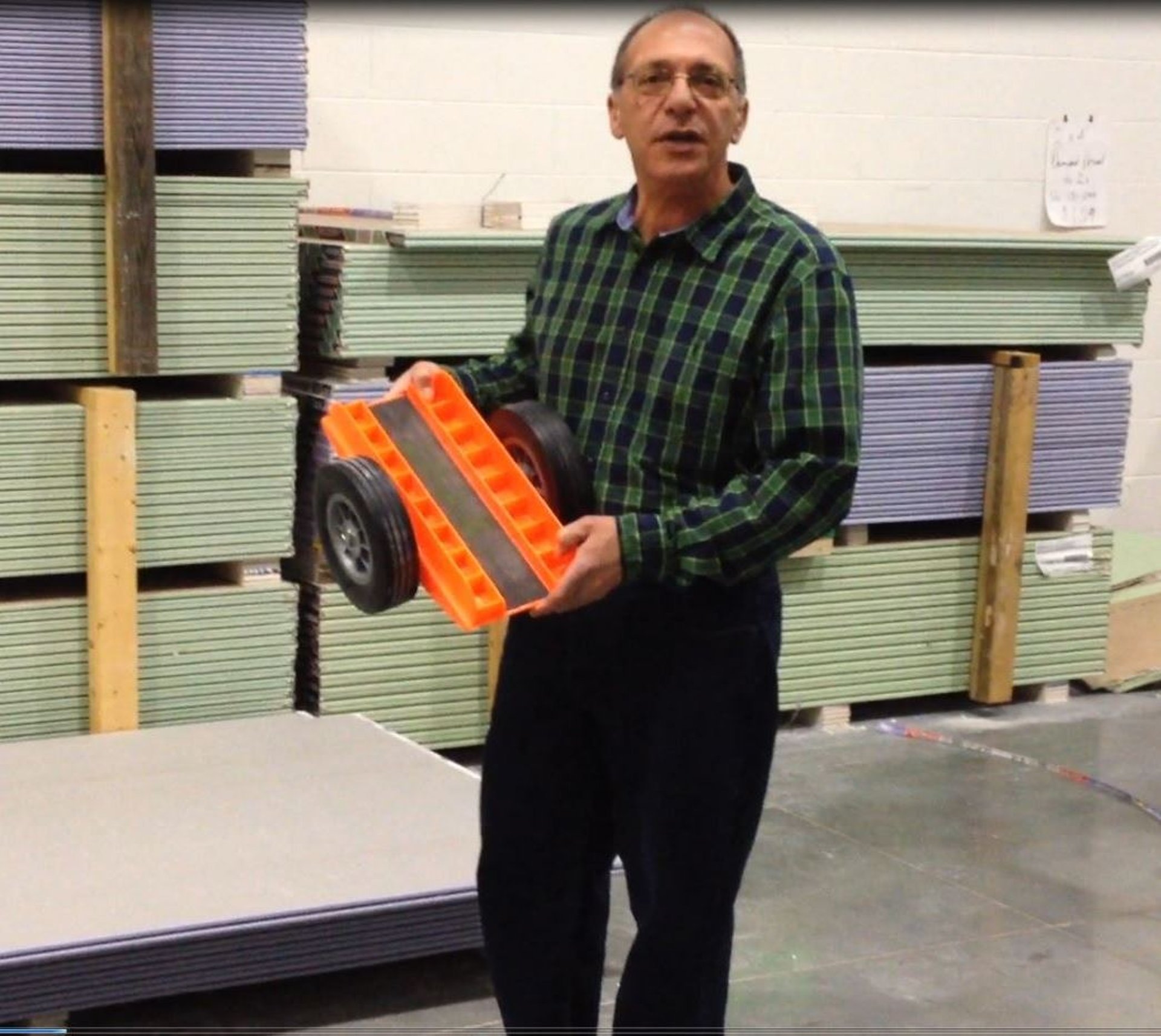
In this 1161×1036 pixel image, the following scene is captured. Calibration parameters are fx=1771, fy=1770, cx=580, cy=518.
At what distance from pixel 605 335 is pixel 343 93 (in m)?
3.40

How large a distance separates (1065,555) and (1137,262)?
995 millimetres

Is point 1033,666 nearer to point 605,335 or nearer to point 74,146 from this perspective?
point 74,146

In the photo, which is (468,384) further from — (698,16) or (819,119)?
(819,119)

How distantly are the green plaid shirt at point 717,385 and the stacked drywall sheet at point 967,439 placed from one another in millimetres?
3115

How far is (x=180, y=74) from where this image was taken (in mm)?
4434

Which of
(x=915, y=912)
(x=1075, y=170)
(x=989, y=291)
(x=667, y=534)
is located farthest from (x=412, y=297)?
(x=1075, y=170)

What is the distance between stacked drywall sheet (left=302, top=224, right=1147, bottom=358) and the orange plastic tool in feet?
6.60

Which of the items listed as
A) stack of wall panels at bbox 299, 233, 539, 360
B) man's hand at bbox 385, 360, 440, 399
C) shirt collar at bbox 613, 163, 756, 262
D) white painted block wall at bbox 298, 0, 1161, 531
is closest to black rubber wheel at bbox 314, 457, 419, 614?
man's hand at bbox 385, 360, 440, 399

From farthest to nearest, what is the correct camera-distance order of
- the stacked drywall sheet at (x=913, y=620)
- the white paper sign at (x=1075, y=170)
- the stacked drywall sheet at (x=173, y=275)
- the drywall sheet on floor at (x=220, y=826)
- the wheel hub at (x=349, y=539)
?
the white paper sign at (x=1075, y=170), the stacked drywall sheet at (x=913, y=620), the stacked drywall sheet at (x=173, y=275), the drywall sheet on floor at (x=220, y=826), the wheel hub at (x=349, y=539)

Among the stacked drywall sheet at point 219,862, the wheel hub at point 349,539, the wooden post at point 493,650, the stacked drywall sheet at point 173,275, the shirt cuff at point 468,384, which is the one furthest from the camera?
the wooden post at point 493,650

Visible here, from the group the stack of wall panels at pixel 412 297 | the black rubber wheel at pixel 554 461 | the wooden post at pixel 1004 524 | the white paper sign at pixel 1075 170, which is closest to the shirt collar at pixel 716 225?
the black rubber wheel at pixel 554 461

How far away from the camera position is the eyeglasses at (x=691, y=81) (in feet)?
7.55

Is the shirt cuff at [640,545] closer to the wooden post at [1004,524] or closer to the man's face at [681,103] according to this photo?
the man's face at [681,103]

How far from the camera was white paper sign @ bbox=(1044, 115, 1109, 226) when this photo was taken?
272 inches
